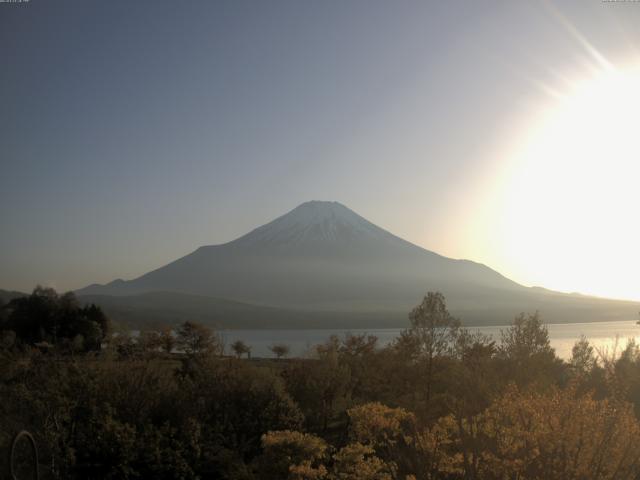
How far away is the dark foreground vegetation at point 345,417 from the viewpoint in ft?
23.6

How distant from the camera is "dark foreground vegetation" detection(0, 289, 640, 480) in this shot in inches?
284

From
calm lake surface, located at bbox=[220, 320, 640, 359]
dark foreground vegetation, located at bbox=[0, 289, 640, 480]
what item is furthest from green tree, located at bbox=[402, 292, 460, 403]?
calm lake surface, located at bbox=[220, 320, 640, 359]

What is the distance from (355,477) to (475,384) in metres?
12.0

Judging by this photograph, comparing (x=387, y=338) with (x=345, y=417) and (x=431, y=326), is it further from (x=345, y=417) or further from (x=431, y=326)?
(x=345, y=417)

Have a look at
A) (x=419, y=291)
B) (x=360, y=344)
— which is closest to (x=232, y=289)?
(x=419, y=291)

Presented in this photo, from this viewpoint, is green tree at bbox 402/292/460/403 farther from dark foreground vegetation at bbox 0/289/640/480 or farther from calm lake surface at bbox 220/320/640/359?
calm lake surface at bbox 220/320/640/359

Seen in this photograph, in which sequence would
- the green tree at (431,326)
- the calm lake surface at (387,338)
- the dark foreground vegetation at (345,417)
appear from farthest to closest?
the calm lake surface at (387,338)
the green tree at (431,326)
the dark foreground vegetation at (345,417)

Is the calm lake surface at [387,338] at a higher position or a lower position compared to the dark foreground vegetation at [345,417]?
lower

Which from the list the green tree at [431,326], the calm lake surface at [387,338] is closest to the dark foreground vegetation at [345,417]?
the green tree at [431,326]

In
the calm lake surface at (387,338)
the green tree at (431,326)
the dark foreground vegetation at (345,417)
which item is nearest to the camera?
the dark foreground vegetation at (345,417)

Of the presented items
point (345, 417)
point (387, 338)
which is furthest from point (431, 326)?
point (387, 338)

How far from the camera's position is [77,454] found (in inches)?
453

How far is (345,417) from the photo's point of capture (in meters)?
17.3

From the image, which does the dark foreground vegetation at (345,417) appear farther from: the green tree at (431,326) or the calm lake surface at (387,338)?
the calm lake surface at (387,338)
